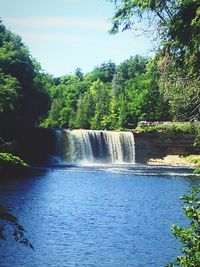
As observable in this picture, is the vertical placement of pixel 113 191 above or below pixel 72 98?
below

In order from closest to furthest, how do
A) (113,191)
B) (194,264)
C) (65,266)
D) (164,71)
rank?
(194,264), (164,71), (65,266), (113,191)

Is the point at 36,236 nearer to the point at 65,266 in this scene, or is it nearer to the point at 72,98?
the point at 65,266

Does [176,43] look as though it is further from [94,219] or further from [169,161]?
[169,161]

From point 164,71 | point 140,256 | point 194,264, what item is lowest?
point 140,256

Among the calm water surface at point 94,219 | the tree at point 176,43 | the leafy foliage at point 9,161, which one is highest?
the tree at point 176,43

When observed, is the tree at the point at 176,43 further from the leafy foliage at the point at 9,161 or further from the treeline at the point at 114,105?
the treeline at the point at 114,105

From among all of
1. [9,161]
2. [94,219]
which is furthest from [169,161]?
[9,161]

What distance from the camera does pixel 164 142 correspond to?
211ft

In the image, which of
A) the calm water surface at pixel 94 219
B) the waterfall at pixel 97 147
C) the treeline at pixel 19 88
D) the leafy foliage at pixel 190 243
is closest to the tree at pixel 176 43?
the leafy foliage at pixel 190 243

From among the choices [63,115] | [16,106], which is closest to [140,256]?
[16,106]

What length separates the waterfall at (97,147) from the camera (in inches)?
2442

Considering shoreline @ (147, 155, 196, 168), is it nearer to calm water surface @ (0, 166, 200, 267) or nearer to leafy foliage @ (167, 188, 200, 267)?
calm water surface @ (0, 166, 200, 267)

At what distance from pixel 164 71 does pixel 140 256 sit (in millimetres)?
10740

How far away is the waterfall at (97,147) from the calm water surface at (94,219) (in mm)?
17755
